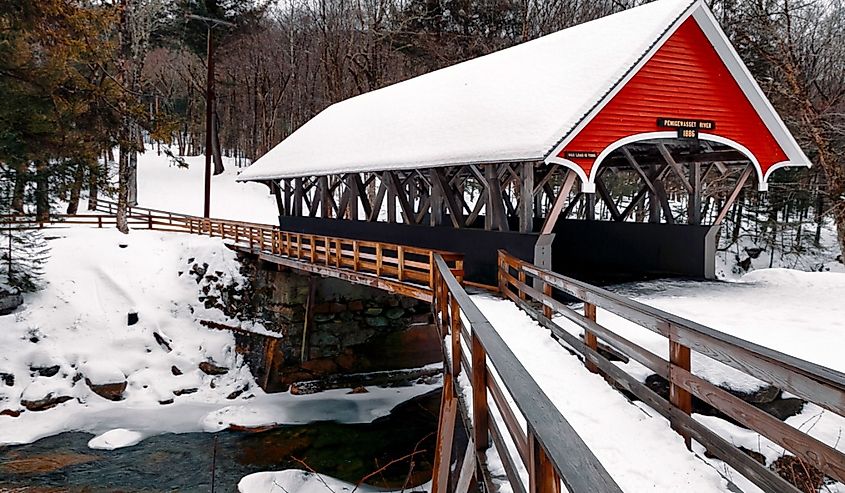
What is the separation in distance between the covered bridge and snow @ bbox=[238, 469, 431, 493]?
443cm

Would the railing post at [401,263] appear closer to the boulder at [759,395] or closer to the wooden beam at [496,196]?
the wooden beam at [496,196]

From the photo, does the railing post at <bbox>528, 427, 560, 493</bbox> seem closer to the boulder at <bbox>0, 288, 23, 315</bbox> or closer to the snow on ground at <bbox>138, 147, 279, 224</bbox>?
the boulder at <bbox>0, 288, 23, 315</bbox>

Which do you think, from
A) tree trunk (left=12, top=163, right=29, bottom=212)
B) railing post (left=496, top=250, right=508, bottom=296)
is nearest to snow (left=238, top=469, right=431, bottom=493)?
railing post (left=496, top=250, right=508, bottom=296)

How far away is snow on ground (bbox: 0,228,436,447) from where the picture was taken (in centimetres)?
1309

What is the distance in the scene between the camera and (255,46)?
34625 mm

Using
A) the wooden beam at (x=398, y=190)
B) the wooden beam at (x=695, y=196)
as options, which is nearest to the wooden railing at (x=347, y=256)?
the wooden beam at (x=398, y=190)

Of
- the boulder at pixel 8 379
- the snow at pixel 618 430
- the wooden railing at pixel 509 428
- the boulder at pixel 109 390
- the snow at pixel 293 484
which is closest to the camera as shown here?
the wooden railing at pixel 509 428

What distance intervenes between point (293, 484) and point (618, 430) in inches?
311

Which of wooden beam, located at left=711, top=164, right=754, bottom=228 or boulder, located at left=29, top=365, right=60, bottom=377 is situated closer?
wooden beam, located at left=711, top=164, right=754, bottom=228

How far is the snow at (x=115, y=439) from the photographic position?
11.6 metres

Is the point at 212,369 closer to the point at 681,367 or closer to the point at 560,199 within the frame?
the point at 560,199

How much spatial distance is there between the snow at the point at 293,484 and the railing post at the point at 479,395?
7.14m

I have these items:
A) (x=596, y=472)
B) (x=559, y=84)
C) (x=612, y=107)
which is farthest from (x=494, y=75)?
(x=596, y=472)

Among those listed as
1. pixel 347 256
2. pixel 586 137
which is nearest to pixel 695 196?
pixel 586 137
